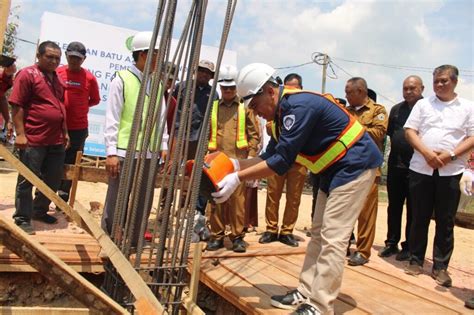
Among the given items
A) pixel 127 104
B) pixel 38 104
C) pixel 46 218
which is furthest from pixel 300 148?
pixel 46 218

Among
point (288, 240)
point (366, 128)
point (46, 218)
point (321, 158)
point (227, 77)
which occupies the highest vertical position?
point (227, 77)

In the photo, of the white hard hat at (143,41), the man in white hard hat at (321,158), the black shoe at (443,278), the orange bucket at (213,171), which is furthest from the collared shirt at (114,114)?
the black shoe at (443,278)

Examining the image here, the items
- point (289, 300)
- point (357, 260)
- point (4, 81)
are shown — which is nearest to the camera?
point (289, 300)

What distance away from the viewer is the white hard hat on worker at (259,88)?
2686 millimetres

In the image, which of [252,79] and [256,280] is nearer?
[252,79]

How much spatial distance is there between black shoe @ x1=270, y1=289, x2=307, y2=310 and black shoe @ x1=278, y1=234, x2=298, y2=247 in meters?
1.67

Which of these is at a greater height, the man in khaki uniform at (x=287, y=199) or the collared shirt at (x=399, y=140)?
the collared shirt at (x=399, y=140)

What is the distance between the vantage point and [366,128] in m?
4.36

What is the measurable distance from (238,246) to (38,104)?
2322 mm

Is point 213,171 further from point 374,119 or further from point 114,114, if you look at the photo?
point 374,119

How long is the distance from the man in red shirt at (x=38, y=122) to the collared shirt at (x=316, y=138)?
251 cm

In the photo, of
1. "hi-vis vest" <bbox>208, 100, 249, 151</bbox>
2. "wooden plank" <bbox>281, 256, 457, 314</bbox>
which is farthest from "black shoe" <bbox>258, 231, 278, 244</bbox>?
"wooden plank" <bbox>281, 256, 457, 314</bbox>

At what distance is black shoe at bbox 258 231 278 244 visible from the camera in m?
4.59

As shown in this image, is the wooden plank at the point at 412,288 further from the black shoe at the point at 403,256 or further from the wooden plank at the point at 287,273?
the black shoe at the point at 403,256
